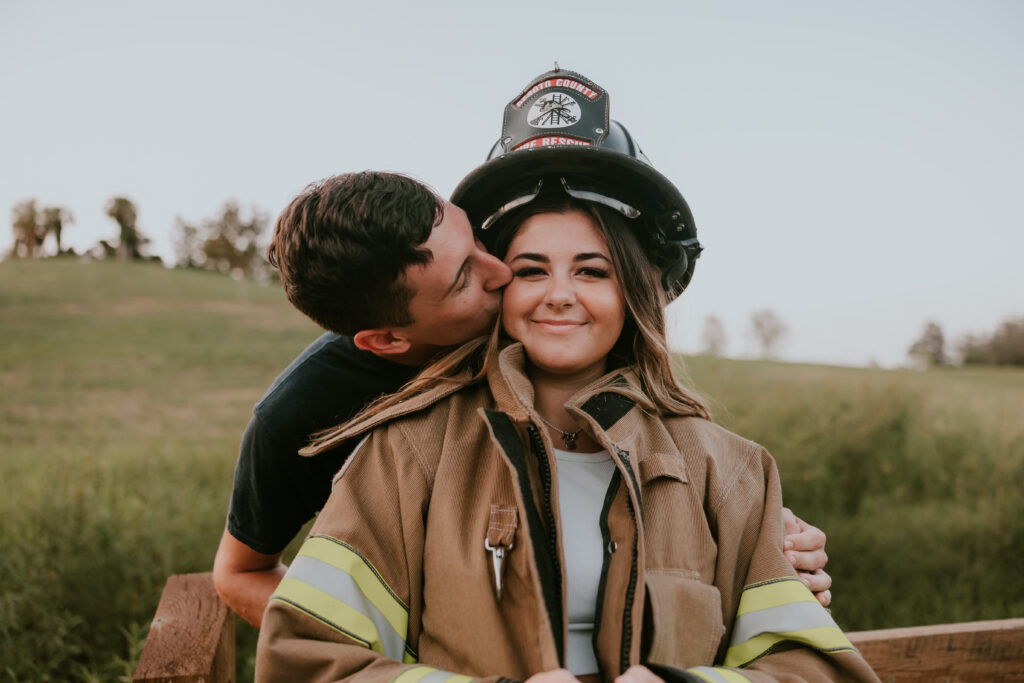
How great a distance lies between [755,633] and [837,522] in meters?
4.72

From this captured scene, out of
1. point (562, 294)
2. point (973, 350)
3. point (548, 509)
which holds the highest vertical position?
point (562, 294)

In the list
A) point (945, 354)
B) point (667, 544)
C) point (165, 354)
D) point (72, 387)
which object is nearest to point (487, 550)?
point (667, 544)

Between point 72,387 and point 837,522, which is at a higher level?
point 837,522

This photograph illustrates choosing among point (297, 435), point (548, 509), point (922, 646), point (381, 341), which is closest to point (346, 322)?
point (381, 341)

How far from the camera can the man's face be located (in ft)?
8.26

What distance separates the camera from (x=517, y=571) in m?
1.95

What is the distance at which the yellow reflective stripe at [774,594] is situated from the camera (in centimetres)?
204

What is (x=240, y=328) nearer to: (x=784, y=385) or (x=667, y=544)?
(x=784, y=385)

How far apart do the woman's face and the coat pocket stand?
78 cm

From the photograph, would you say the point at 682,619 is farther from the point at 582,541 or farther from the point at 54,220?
the point at 54,220

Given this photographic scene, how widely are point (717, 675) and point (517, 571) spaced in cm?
55

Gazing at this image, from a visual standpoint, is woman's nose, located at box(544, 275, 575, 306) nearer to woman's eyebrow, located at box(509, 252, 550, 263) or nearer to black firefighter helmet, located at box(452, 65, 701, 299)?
woman's eyebrow, located at box(509, 252, 550, 263)

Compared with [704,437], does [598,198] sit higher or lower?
higher

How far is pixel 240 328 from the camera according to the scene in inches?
1050
